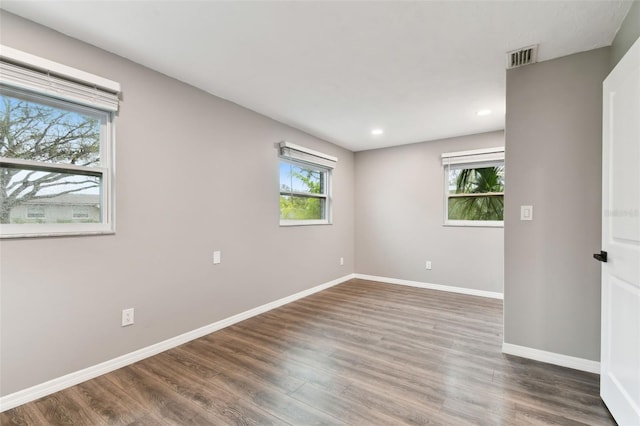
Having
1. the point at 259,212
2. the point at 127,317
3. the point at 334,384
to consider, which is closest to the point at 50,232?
the point at 127,317

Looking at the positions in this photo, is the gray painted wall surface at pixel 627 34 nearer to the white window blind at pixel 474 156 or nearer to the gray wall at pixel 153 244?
the white window blind at pixel 474 156

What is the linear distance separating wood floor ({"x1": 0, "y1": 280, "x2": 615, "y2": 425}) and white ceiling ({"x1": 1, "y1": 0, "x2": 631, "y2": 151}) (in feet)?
7.52

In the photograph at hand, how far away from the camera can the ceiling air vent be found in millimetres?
2193

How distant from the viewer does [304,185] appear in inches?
175

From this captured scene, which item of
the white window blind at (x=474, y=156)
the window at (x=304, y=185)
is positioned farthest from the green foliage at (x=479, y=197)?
the window at (x=304, y=185)

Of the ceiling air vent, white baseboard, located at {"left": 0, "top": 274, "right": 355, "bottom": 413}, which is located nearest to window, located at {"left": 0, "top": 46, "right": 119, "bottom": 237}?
white baseboard, located at {"left": 0, "top": 274, "right": 355, "bottom": 413}

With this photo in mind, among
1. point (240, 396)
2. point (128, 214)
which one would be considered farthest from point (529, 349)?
point (128, 214)

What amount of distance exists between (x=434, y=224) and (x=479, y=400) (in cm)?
307

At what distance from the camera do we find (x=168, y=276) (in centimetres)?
259

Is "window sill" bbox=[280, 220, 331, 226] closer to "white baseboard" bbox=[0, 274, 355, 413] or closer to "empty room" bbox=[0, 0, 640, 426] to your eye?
"empty room" bbox=[0, 0, 640, 426]

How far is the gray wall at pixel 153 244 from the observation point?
1862mm

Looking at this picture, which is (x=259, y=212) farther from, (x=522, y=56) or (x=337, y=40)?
(x=522, y=56)

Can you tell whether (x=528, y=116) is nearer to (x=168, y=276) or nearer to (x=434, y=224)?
(x=434, y=224)

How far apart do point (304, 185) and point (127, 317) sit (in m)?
2.78
